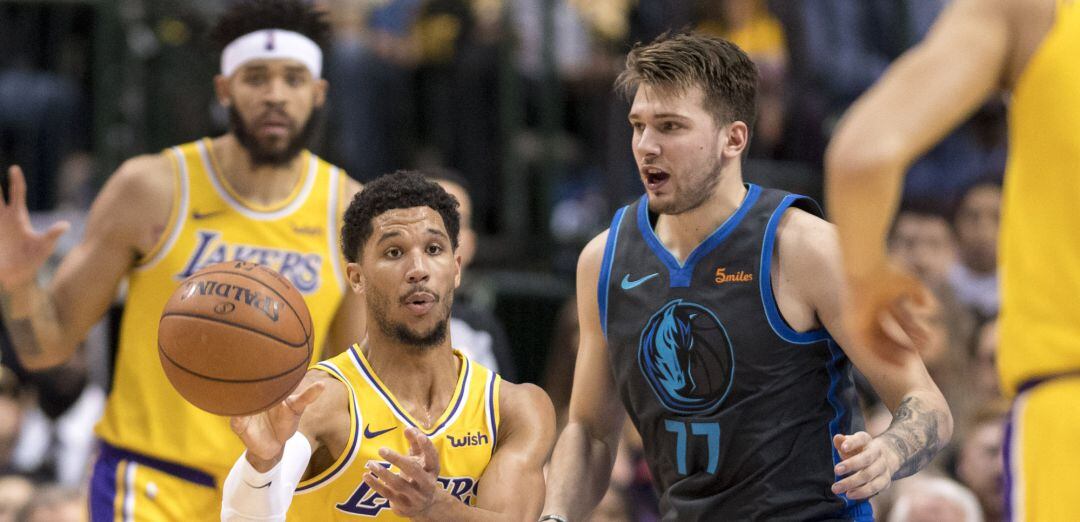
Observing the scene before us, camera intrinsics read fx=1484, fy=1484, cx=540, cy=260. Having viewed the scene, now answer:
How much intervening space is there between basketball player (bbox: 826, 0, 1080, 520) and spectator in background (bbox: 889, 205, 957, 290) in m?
6.00

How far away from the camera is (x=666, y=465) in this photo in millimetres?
4676

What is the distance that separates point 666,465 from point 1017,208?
6.29 ft

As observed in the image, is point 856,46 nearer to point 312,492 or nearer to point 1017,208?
point 312,492

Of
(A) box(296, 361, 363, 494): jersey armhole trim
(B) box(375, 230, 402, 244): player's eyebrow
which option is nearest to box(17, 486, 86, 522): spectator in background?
(A) box(296, 361, 363, 494): jersey armhole trim

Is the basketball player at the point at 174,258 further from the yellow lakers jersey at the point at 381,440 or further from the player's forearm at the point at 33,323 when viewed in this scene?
the yellow lakers jersey at the point at 381,440

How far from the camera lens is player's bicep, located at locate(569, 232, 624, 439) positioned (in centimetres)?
491

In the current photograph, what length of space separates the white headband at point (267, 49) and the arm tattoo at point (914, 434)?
3014 mm

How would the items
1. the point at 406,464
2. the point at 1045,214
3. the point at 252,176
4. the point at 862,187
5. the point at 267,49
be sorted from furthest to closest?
the point at 267,49 < the point at 252,176 < the point at 406,464 < the point at 1045,214 < the point at 862,187

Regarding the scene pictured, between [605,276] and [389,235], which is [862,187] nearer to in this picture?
[605,276]

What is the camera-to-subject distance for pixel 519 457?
183 inches

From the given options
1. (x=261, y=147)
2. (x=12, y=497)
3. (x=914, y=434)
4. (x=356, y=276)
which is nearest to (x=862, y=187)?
(x=914, y=434)

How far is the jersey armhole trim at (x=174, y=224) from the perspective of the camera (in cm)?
571

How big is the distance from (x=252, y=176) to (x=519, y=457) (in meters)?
1.91

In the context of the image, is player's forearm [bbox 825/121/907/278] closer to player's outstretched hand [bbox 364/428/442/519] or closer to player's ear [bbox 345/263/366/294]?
player's outstretched hand [bbox 364/428/442/519]
